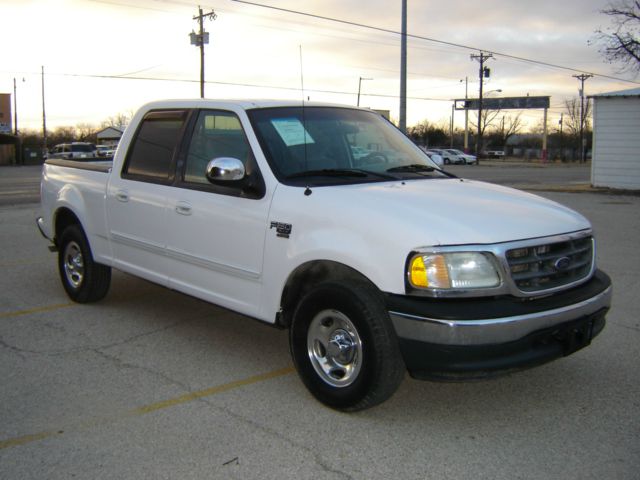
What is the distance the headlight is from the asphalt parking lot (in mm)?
874

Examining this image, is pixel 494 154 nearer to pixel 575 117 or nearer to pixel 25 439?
pixel 575 117

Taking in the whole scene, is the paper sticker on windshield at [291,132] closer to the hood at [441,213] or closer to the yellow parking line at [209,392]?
the hood at [441,213]

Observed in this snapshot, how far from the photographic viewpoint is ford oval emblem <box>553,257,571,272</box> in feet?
12.2

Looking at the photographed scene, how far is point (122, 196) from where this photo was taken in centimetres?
549

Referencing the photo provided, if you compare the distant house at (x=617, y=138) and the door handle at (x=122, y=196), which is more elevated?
the distant house at (x=617, y=138)

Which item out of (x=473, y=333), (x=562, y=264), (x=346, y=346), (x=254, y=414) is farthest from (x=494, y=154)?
(x=473, y=333)

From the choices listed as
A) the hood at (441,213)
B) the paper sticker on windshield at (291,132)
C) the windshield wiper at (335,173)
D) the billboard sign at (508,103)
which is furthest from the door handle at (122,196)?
the billboard sign at (508,103)

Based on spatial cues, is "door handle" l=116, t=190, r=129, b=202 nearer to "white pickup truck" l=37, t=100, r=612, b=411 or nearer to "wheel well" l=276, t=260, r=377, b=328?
"white pickup truck" l=37, t=100, r=612, b=411

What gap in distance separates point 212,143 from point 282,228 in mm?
1131

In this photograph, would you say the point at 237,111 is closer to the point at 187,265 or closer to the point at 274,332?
the point at 187,265

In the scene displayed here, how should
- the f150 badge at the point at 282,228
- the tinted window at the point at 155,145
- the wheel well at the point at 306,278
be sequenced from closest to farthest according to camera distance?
the wheel well at the point at 306,278 < the f150 badge at the point at 282,228 < the tinted window at the point at 155,145

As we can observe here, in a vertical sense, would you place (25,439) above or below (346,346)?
below

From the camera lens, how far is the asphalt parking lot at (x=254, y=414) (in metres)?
3.27

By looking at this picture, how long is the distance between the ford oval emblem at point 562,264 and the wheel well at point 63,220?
4539mm
